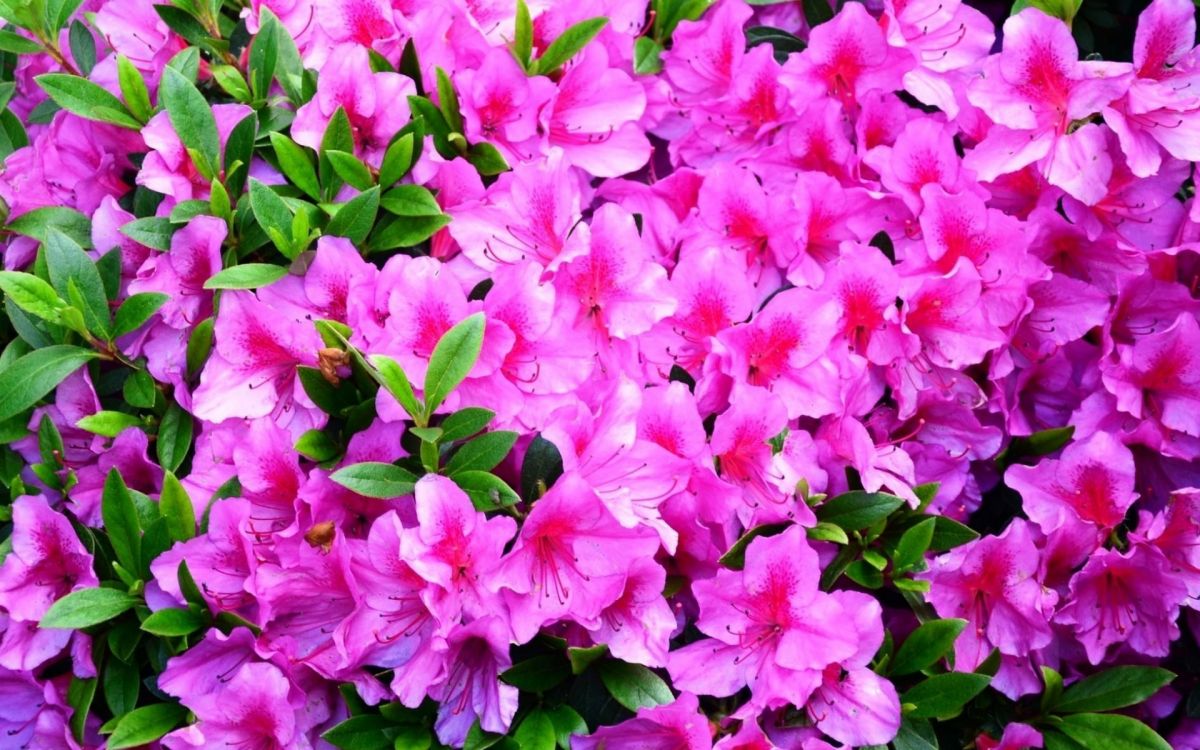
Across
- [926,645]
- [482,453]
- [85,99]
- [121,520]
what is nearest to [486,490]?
[482,453]

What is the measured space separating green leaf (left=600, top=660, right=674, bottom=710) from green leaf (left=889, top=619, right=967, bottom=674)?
12.3 inches

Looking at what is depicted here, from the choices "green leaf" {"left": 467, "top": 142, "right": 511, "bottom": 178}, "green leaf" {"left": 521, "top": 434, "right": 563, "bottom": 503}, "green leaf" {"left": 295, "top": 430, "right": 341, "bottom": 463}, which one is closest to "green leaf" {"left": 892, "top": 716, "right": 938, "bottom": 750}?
"green leaf" {"left": 521, "top": 434, "right": 563, "bottom": 503}

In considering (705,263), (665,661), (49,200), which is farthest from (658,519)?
(49,200)

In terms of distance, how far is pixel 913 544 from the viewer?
1.60 meters

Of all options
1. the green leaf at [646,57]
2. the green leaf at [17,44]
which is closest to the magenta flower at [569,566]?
the green leaf at [646,57]

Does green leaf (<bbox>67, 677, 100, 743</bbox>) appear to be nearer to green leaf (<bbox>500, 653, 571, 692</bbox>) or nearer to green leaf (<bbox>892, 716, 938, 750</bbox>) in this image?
green leaf (<bbox>500, 653, 571, 692</bbox>)

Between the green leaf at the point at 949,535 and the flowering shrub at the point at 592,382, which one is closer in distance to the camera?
the flowering shrub at the point at 592,382

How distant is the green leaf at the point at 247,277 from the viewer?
Result: 1524 mm

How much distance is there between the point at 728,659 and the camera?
156 centimetres

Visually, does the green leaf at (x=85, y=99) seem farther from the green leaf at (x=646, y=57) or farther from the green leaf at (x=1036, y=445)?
the green leaf at (x=1036, y=445)

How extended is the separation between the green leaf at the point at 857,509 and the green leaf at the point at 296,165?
79 centimetres

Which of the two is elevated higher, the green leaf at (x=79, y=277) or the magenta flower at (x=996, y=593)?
the green leaf at (x=79, y=277)

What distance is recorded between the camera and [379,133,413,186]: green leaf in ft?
5.37

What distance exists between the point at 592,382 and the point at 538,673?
1.20ft
